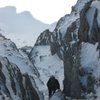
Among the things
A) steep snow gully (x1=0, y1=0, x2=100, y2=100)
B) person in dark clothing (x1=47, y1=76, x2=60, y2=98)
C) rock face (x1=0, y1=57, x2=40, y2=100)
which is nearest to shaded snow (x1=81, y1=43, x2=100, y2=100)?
steep snow gully (x1=0, y1=0, x2=100, y2=100)

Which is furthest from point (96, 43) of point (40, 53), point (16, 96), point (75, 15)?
point (40, 53)

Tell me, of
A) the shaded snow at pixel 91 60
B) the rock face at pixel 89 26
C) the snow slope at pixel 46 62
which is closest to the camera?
the shaded snow at pixel 91 60

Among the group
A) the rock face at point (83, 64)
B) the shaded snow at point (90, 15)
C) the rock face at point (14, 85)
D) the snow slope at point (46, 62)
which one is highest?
the shaded snow at point (90, 15)

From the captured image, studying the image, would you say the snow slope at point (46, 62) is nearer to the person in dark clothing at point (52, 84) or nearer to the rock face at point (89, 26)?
the rock face at point (89, 26)

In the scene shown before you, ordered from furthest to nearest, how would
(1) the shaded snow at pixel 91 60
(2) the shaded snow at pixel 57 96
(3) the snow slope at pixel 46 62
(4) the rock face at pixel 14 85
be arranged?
(3) the snow slope at pixel 46 62
(4) the rock face at pixel 14 85
(2) the shaded snow at pixel 57 96
(1) the shaded snow at pixel 91 60

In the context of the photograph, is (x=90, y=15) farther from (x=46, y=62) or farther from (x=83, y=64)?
(x=46, y=62)

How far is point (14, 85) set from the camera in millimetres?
47188

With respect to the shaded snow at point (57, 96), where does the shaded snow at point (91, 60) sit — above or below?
above

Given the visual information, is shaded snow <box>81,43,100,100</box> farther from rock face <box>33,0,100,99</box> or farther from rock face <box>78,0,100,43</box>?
rock face <box>78,0,100,43</box>

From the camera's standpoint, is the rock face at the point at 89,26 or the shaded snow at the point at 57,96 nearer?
the shaded snow at the point at 57,96

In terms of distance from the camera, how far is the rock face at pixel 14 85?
42213 millimetres

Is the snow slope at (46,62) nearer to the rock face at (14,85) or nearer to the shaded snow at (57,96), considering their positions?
the rock face at (14,85)

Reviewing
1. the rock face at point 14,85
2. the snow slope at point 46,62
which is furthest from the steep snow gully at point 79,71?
the snow slope at point 46,62

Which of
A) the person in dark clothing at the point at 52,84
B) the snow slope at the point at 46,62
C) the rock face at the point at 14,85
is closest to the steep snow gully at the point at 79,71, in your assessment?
the rock face at the point at 14,85
